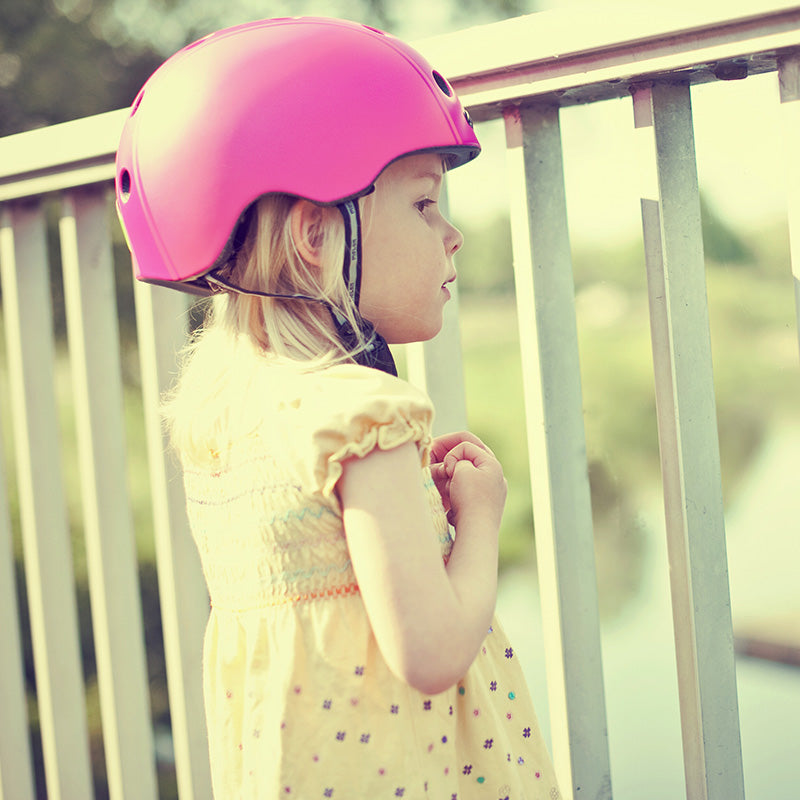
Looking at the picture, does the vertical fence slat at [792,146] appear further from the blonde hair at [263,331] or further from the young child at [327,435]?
the blonde hair at [263,331]

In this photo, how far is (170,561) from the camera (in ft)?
5.33

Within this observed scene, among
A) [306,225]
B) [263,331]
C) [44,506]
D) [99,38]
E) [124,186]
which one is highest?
[99,38]

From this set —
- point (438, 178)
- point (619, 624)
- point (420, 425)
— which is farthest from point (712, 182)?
point (619, 624)

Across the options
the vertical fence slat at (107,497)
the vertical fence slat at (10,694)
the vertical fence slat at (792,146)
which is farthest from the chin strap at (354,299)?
the vertical fence slat at (10,694)

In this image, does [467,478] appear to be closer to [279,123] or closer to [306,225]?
[306,225]

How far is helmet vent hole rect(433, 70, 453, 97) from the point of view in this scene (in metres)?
1.15

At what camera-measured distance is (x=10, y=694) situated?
1.84m

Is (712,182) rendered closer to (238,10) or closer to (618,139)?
(618,139)

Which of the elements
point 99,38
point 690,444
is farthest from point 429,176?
point 99,38

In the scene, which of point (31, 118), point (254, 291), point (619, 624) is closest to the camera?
point (254, 291)

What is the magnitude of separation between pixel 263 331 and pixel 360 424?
0.26m

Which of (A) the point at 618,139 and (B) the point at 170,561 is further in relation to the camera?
(B) the point at 170,561

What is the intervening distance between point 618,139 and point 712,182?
14 centimetres

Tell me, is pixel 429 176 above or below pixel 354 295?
above
